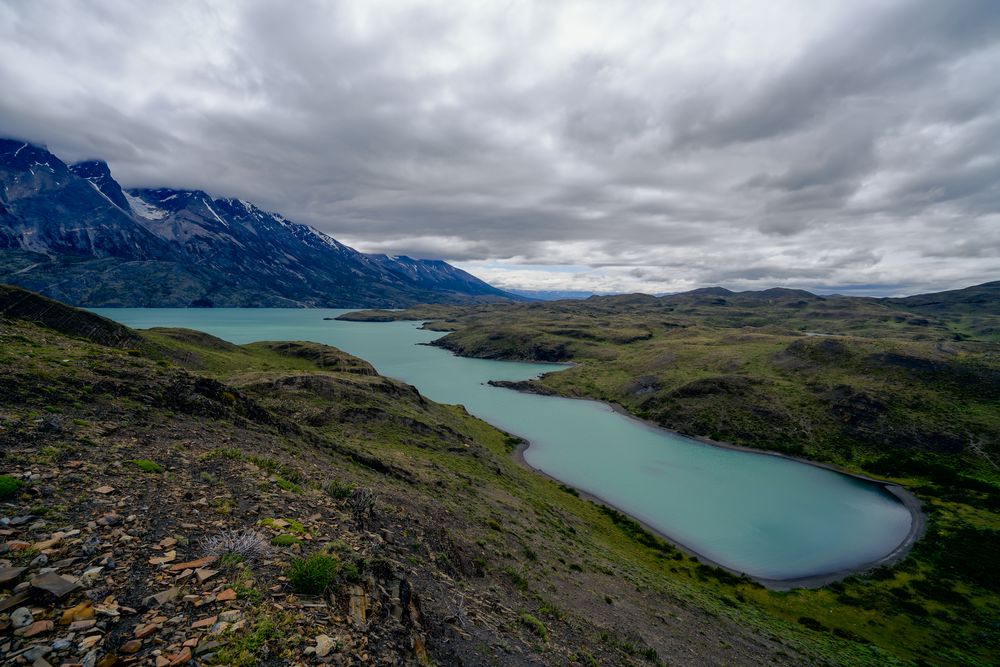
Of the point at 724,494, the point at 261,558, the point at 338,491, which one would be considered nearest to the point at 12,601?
the point at 261,558

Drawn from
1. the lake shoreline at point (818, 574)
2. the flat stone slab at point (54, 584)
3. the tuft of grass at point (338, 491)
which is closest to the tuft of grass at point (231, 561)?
the flat stone slab at point (54, 584)

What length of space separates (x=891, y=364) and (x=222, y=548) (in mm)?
154654

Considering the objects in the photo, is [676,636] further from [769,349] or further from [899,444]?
[769,349]

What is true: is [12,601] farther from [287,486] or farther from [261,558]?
[287,486]

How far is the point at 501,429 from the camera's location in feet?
337

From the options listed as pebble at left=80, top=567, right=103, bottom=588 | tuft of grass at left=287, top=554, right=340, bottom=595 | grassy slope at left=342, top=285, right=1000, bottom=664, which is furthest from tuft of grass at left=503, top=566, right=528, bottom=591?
grassy slope at left=342, top=285, right=1000, bottom=664

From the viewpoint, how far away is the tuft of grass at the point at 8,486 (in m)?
10.8

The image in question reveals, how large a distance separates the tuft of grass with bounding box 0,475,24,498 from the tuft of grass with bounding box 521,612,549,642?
16699 mm

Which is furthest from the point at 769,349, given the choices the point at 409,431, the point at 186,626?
the point at 186,626

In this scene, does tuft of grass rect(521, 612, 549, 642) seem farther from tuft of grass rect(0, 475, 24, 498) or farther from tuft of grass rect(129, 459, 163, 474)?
tuft of grass rect(0, 475, 24, 498)

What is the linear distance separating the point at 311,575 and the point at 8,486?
8243 mm

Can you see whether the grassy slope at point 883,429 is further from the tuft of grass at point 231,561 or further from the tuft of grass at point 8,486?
the tuft of grass at point 8,486

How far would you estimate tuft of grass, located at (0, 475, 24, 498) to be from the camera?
35.6 feet

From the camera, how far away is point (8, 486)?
10.9 meters
